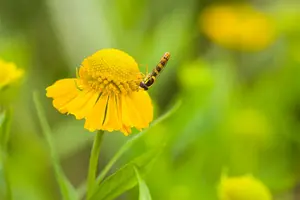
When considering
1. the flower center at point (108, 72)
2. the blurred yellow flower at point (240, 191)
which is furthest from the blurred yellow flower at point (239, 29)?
the flower center at point (108, 72)

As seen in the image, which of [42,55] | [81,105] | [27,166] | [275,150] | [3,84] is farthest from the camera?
[42,55]

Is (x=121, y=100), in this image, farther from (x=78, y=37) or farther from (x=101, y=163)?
(x=78, y=37)

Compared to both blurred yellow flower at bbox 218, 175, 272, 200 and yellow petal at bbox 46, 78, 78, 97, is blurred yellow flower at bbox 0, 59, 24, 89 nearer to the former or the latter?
yellow petal at bbox 46, 78, 78, 97

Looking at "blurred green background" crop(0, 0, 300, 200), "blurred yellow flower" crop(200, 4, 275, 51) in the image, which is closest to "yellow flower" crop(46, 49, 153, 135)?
"blurred green background" crop(0, 0, 300, 200)

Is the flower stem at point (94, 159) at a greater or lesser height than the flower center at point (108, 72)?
lesser

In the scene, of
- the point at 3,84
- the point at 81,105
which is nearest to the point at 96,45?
the point at 3,84

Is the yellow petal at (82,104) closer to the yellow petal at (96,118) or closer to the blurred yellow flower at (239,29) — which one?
the yellow petal at (96,118)

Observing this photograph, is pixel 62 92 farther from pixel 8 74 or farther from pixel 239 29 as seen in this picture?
pixel 239 29
